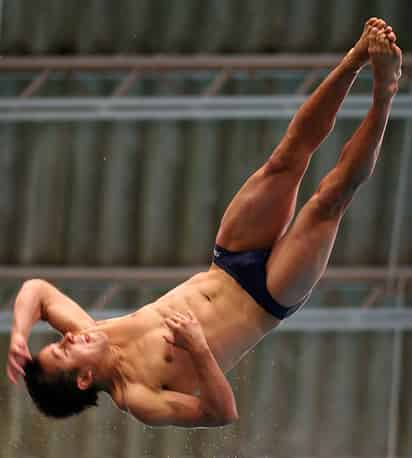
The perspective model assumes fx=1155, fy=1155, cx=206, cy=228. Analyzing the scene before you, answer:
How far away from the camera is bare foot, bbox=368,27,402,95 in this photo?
4.04m

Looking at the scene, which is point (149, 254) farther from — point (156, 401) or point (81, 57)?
point (156, 401)

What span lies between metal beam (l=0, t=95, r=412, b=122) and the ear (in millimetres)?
3858

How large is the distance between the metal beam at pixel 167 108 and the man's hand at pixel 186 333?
12.8 ft

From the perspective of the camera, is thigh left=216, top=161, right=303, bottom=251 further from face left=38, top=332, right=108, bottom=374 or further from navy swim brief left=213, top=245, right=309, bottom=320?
face left=38, top=332, right=108, bottom=374

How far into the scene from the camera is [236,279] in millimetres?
4324

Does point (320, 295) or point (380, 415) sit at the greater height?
point (320, 295)

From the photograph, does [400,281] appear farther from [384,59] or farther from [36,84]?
[384,59]

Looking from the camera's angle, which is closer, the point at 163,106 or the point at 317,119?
the point at 317,119

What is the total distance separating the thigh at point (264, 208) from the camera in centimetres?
429

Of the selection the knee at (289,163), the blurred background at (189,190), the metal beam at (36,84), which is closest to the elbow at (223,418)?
the knee at (289,163)

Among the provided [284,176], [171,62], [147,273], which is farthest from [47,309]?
[171,62]

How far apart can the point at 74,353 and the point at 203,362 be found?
0.50 m

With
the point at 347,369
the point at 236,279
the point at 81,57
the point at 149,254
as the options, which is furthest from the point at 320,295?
the point at 236,279

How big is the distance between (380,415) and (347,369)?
371 mm
